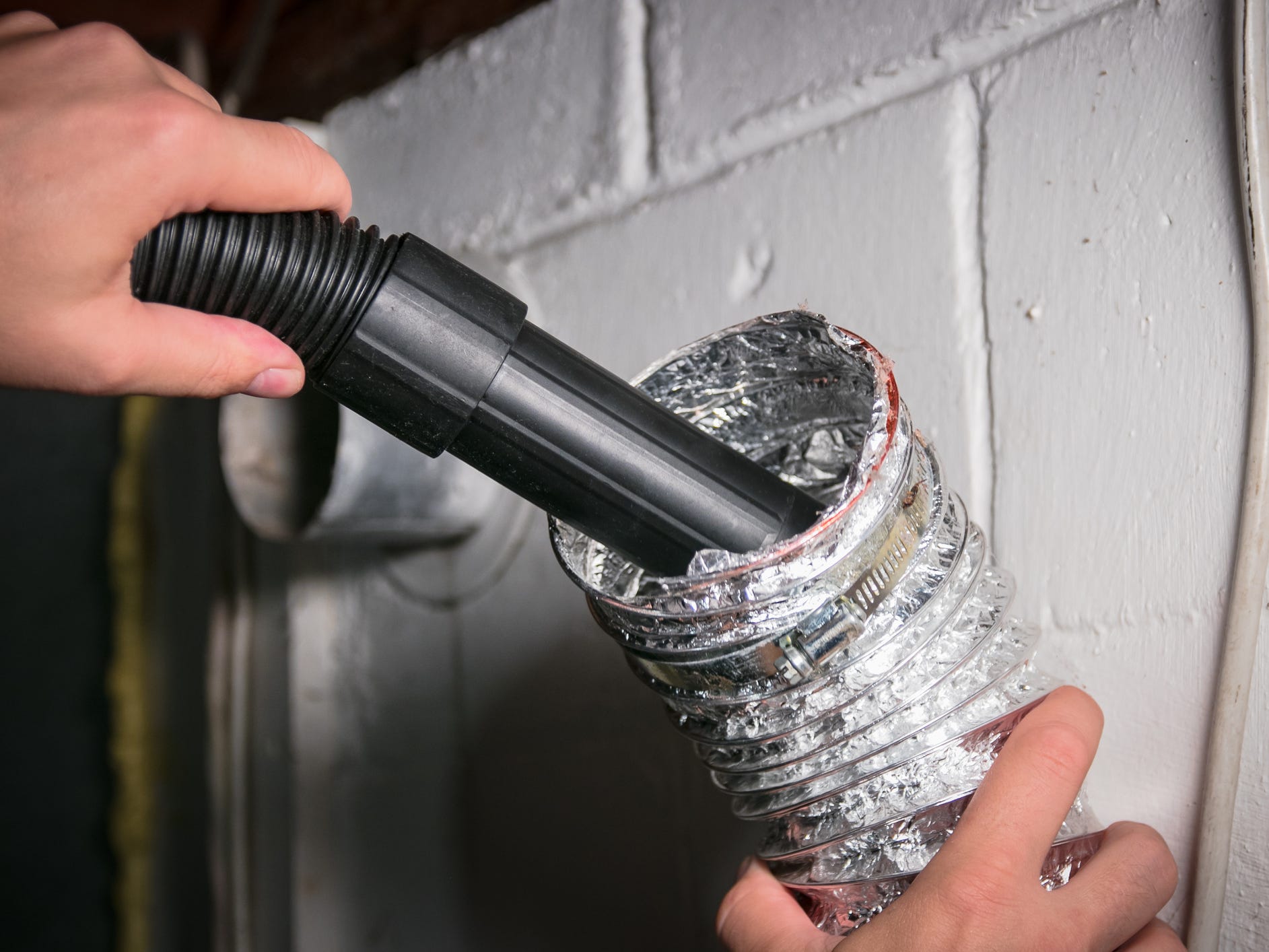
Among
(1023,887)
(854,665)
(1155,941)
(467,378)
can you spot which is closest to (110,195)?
(467,378)

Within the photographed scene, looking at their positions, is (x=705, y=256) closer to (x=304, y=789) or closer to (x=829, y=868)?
(x=829, y=868)

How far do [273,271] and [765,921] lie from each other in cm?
39

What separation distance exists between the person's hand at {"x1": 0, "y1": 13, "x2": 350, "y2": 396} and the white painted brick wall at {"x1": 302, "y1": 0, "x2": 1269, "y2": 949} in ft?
1.34

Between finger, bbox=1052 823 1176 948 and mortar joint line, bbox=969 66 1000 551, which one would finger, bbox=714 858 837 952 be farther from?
mortar joint line, bbox=969 66 1000 551

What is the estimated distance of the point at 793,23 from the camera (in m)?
Answer: 0.70

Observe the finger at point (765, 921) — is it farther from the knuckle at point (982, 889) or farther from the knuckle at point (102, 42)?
the knuckle at point (102, 42)

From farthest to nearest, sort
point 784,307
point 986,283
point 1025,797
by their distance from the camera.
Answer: point 784,307, point 986,283, point 1025,797

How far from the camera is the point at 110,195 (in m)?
0.34

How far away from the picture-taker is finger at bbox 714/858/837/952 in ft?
1.54

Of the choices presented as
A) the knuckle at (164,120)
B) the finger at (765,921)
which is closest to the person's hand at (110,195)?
the knuckle at (164,120)

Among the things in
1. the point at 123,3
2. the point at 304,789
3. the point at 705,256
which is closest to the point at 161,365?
the point at 705,256

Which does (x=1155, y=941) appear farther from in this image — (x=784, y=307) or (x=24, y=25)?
(x=24, y=25)

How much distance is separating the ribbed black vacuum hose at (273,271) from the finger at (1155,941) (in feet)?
→ 1.56

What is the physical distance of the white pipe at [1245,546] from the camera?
48 cm
